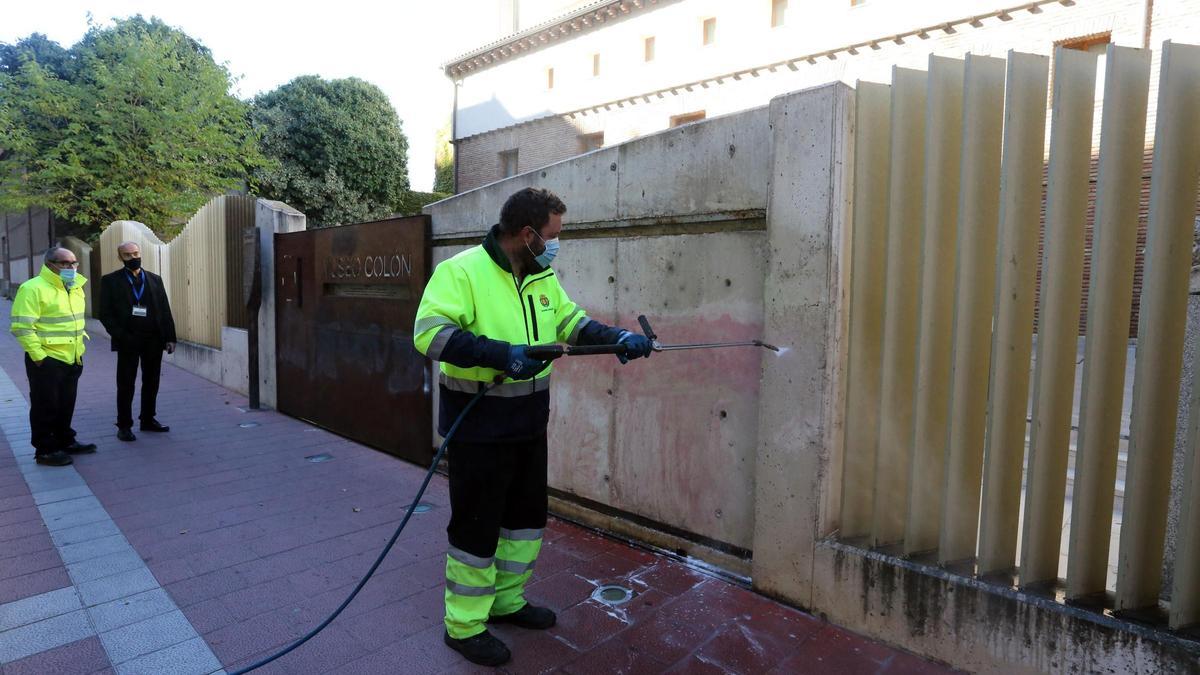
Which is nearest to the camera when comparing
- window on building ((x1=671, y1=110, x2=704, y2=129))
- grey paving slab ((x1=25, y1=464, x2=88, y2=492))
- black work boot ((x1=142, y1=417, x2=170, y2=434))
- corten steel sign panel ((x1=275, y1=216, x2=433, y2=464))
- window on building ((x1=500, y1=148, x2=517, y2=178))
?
grey paving slab ((x1=25, y1=464, x2=88, y2=492))

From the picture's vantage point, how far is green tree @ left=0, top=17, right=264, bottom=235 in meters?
16.0

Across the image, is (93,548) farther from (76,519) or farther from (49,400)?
(49,400)

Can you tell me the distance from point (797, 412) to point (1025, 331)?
958 millimetres

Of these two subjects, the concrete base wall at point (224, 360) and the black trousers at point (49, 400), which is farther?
the concrete base wall at point (224, 360)

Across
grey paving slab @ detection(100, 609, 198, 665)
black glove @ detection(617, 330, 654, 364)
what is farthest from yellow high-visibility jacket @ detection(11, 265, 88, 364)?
black glove @ detection(617, 330, 654, 364)

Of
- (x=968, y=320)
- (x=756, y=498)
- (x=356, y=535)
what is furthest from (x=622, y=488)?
(x=968, y=320)

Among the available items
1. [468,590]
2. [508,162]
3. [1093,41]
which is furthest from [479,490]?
[508,162]

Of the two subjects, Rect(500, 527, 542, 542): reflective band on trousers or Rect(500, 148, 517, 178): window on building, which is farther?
Rect(500, 148, 517, 178): window on building

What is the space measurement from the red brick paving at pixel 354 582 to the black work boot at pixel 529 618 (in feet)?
0.14

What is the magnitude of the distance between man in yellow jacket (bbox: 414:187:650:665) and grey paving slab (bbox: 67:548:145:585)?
6.55 feet

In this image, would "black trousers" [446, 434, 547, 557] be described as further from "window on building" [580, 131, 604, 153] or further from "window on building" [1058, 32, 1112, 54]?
"window on building" [580, 131, 604, 153]

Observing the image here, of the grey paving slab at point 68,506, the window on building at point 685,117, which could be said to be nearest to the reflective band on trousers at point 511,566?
the grey paving slab at point 68,506

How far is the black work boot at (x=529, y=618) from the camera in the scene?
10.1 feet

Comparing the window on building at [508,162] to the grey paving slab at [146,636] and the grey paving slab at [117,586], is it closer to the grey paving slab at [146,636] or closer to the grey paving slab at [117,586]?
the grey paving slab at [117,586]
